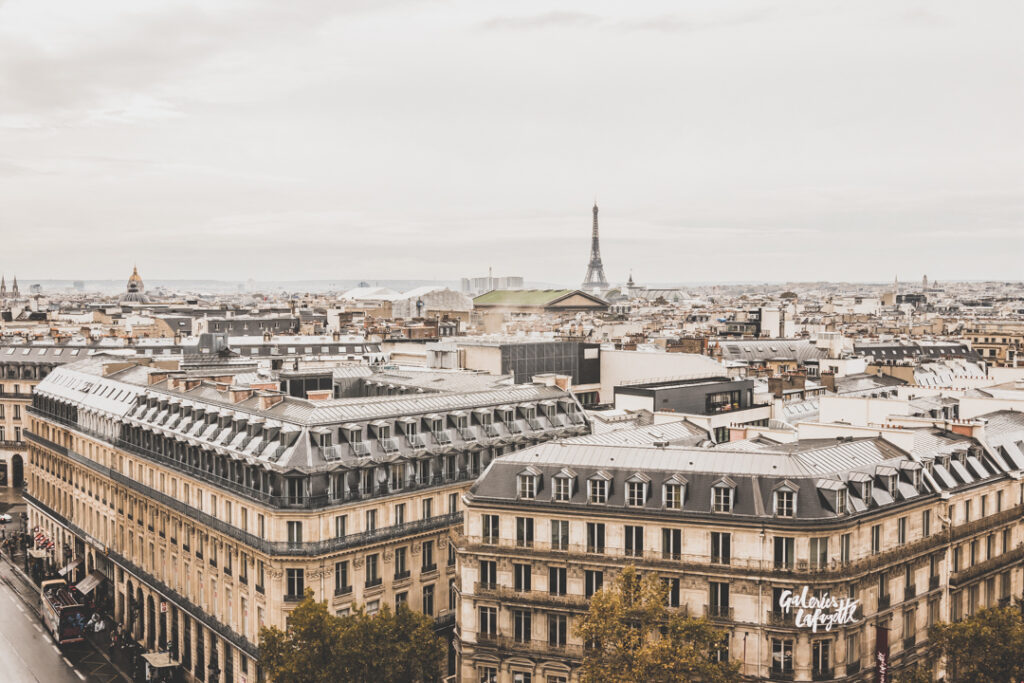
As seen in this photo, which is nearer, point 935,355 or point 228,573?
point 228,573

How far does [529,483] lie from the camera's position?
50.2 m

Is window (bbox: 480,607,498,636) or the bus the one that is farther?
the bus

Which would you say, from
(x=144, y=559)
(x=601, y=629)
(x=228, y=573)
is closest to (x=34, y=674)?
(x=144, y=559)

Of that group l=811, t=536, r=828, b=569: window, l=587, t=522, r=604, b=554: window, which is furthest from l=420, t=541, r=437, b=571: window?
l=811, t=536, r=828, b=569: window

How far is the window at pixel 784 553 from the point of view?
148ft

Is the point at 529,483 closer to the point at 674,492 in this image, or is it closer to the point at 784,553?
the point at 674,492

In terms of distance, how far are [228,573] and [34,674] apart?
16093 millimetres

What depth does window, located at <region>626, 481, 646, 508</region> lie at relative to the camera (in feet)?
158

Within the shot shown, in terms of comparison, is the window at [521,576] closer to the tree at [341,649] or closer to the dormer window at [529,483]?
the dormer window at [529,483]

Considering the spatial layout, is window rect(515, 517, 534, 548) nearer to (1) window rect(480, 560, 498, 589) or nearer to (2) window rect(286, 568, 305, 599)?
(1) window rect(480, 560, 498, 589)

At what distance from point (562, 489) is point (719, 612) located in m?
9.23

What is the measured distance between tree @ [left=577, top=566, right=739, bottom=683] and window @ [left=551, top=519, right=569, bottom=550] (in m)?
5.10

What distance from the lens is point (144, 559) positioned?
71188mm

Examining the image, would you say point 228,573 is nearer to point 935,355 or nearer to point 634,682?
point 634,682
